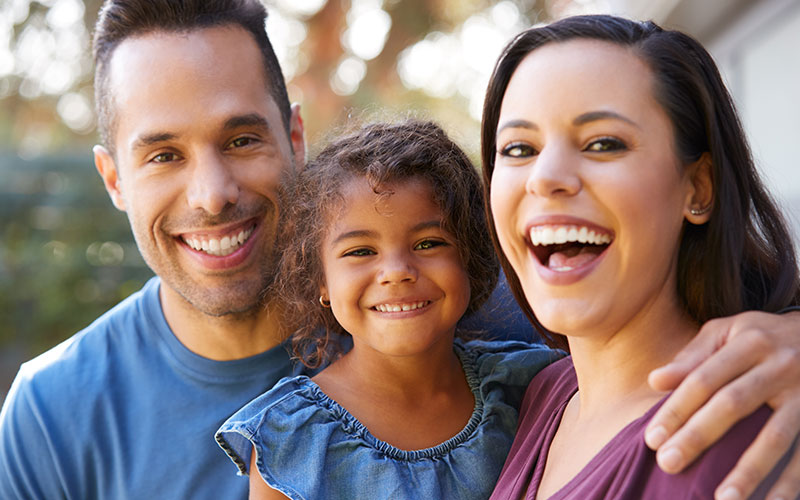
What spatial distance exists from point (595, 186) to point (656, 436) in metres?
0.48

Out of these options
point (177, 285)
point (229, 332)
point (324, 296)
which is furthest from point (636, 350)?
point (177, 285)

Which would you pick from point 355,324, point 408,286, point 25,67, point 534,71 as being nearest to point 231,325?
point 355,324

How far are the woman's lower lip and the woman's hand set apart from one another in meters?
0.24

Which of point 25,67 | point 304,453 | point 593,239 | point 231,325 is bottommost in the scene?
point 304,453

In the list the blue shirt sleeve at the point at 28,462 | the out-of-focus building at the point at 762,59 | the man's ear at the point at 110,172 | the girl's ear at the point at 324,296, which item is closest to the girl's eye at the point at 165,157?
the man's ear at the point at 110,172

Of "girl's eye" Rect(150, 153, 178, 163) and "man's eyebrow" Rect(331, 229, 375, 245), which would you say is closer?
"man's eyebrow" Rect(331, 229, 375, 245)

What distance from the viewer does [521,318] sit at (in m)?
2.75

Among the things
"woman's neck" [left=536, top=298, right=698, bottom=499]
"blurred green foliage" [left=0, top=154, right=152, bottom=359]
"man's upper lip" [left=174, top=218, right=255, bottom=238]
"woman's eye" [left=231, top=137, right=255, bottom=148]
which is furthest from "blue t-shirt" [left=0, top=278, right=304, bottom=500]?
"blurred green foliage" [left=0, top=154, right=152, bottom=359]

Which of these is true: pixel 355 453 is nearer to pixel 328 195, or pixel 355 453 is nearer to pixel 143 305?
pixel 328 195

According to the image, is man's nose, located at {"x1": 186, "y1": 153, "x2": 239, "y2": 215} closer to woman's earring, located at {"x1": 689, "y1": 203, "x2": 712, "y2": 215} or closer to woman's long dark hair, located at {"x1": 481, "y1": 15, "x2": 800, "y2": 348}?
woman's long dark hair, located at {"x1": 481, "y1": 15, "x2": 800, "y2": 348}

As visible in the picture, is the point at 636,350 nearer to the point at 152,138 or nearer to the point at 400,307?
the point at 400,307

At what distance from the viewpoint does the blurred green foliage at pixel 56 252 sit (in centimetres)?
820

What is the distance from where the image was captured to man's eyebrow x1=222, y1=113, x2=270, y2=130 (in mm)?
2740

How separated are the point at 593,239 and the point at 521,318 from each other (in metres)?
1.08
